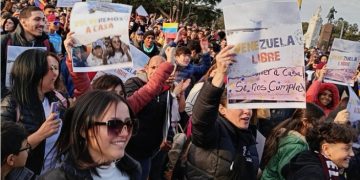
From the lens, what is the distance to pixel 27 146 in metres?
2.58

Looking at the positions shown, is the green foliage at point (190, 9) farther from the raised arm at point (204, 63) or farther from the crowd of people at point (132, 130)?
the crowd of people at point (132, 130)

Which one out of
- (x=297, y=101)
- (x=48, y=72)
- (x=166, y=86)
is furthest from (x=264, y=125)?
(x=48, y=72)

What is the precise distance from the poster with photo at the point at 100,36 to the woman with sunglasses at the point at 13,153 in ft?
4.28

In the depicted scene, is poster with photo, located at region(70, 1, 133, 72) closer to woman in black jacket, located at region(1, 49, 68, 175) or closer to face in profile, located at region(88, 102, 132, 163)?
woman in black jacket, located at region(1, 49, 68, 175)

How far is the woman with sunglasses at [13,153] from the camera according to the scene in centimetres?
244

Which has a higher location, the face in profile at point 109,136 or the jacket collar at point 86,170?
the face in profile at point 109,136

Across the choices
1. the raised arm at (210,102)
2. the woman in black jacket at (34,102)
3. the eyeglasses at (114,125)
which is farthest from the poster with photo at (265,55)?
the woman in black jacket at (34,102)

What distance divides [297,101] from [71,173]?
1519 mm

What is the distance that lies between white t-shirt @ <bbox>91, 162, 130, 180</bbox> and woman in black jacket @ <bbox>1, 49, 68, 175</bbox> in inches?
28.9

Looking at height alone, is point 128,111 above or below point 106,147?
above

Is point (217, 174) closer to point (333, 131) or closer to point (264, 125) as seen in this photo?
point (333, 131)

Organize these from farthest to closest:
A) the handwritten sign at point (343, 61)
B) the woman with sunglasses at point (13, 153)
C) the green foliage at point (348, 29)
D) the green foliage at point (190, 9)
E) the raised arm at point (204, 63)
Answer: the green foliage at point (348, 29) → the green foliage at point (190, 9) → the raised arm at point (204, 63) → the handwritten sign at point (343, 61) → the woman with sunglasses at point (13, 153)

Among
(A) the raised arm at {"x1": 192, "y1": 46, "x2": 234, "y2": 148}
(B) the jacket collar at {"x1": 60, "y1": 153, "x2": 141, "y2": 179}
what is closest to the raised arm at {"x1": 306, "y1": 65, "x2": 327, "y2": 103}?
(A) the raised arm at {"x1": 192, "y1": 46, "x2": 234, "y2": 148}

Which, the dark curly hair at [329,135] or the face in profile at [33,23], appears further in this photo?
the face in profile at [33,23]
